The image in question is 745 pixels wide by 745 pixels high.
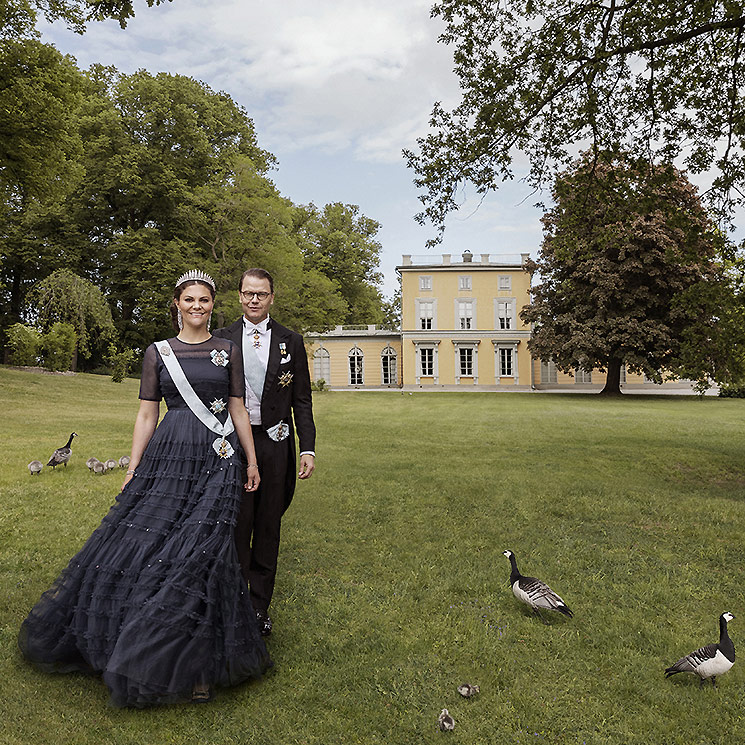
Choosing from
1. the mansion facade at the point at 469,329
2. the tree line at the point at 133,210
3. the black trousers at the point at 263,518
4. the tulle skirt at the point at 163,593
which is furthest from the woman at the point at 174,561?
the mansion facade at the point at 469,329

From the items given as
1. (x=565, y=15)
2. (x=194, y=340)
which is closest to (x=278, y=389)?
(x=194, y=340)

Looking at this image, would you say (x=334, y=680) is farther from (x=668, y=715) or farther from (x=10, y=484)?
(x=10, y=484)

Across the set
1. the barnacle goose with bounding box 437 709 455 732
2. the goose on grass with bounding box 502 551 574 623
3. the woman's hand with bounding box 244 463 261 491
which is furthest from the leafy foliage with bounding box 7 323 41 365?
the barnacle goose with bounding box 437 709 455 732

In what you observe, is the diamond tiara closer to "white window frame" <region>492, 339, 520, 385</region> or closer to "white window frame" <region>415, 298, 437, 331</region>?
"white window frame" <region>415, 298, 437, 331</region>

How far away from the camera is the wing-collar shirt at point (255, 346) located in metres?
3.65

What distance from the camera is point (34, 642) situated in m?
3.19

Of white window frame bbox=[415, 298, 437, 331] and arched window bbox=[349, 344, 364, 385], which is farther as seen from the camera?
arched window bbox=[349, 344, 364, 385]

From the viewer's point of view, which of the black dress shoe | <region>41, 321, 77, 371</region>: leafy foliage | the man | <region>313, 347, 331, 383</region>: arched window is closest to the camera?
the man

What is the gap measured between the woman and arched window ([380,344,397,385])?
38.2 m

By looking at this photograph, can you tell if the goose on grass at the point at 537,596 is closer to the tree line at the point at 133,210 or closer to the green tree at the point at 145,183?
the tree line at the point at 133,210

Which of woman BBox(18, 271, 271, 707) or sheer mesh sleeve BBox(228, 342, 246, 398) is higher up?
sheer mesh sleeve BBox(228, 342, 246, 398)

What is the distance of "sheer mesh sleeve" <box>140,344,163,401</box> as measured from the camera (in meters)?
3.32

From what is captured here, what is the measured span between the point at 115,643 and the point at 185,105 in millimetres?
33155

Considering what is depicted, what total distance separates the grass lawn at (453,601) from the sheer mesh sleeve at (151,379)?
1.60m
